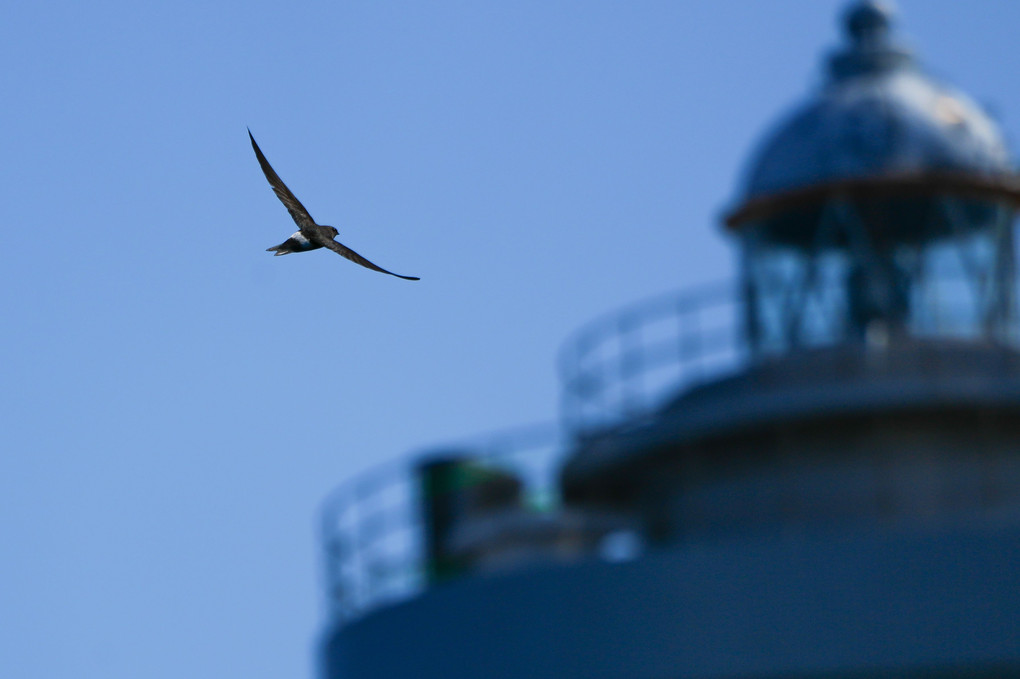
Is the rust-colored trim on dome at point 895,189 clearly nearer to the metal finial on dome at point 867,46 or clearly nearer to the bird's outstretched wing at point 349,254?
the metal finial on dome at point 867,46

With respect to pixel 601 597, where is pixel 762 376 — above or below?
above

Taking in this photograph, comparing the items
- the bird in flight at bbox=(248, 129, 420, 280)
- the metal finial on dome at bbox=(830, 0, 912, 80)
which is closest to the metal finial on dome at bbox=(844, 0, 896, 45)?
the metal finial on dome at bbox=(830, 0, 912, 80)

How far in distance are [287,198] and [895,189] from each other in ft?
30.4

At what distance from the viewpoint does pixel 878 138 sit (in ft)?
64.2

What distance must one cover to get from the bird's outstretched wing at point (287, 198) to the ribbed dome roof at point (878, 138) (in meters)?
8.91

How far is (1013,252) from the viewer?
66.2ft

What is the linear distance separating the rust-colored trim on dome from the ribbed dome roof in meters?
0.04

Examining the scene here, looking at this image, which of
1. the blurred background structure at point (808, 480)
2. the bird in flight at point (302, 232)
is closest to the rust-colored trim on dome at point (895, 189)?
the blurred background structure at point (808, 480)

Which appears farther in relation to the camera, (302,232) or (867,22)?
(867,22)

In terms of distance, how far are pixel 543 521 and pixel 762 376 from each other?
2.05 m

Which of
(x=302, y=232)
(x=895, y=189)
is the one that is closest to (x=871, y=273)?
(x=895, y=189)

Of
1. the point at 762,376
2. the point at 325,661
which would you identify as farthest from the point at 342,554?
the point at 762,376

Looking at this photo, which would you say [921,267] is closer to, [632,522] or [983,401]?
[983,401]

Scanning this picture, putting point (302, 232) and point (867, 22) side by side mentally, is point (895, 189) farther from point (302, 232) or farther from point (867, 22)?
point (302, 232)
